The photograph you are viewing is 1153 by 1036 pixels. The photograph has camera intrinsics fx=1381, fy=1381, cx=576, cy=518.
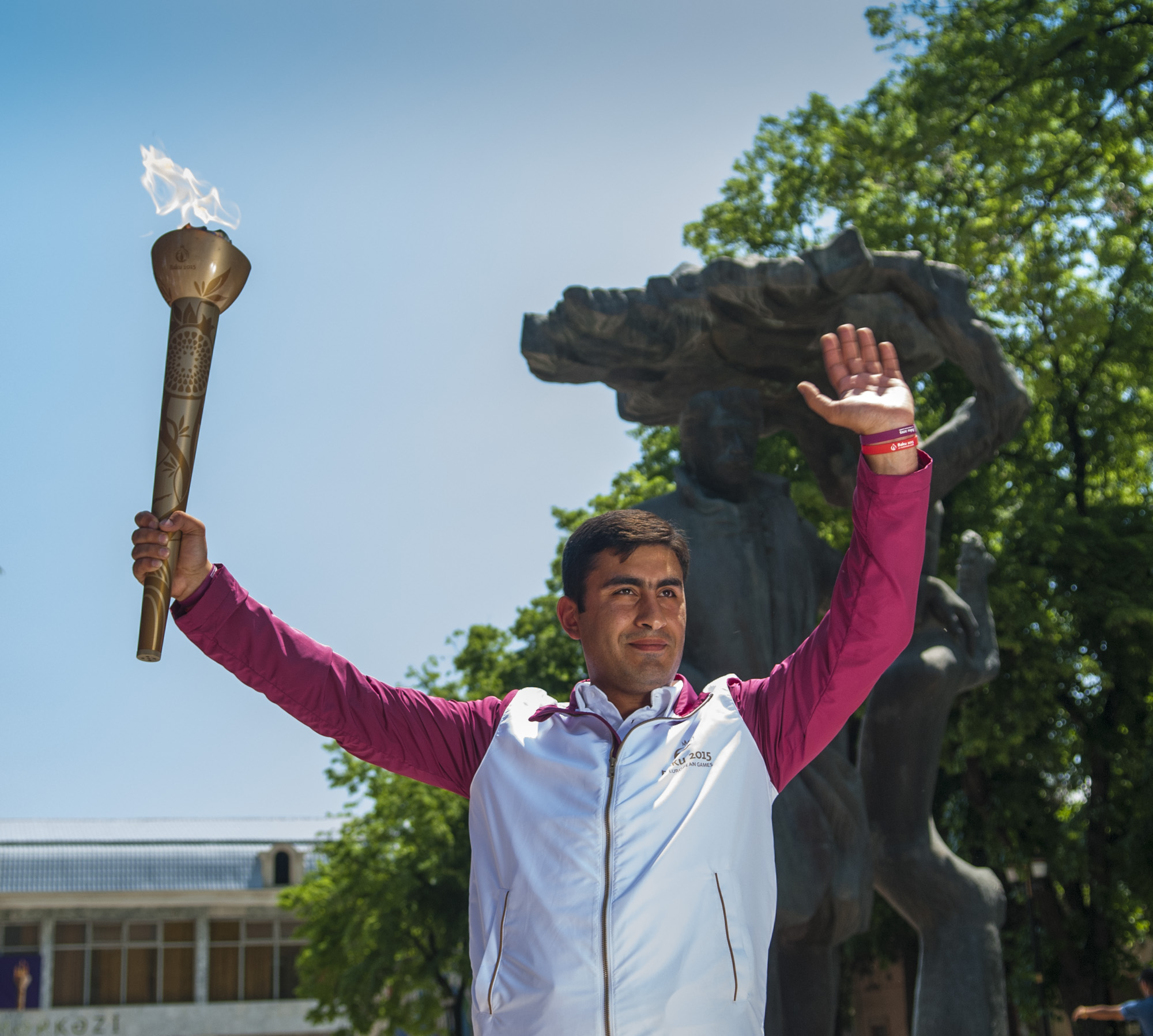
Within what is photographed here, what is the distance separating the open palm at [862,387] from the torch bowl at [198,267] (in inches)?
53.4

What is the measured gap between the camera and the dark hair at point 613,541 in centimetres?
338

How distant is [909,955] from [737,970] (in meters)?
20.9

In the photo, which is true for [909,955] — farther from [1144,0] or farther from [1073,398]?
[1144,0]

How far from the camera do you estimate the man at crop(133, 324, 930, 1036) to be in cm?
276

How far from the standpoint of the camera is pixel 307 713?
328 cm

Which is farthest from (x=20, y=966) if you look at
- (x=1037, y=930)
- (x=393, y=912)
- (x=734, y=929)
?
(x=734, y=929)

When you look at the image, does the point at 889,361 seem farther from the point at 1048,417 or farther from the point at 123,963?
the point at 123,963

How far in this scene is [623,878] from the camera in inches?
111

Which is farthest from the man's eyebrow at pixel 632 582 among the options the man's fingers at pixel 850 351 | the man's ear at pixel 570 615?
the man's fingers at pixel 850 351

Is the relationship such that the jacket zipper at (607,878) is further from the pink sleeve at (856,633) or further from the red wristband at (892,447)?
the red wristband at (892,447)

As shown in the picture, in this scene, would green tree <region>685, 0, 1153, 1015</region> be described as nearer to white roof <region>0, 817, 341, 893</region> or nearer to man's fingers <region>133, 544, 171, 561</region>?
man's fingers <region>133, 544, 171, 561</region>

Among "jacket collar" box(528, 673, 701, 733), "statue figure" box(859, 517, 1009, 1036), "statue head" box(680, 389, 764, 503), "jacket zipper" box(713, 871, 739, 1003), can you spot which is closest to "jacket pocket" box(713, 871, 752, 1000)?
"jacket zipper" box(713, 871, 739, 1003)

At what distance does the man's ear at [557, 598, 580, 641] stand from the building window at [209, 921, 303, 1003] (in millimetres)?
43766

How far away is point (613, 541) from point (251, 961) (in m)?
45.1
